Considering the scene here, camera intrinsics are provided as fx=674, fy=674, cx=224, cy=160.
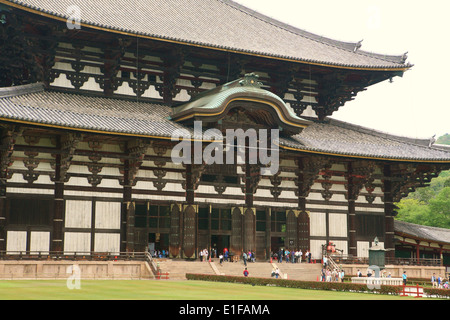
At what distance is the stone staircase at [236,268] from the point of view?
3878cm

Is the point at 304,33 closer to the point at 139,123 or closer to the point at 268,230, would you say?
the point at 268,230

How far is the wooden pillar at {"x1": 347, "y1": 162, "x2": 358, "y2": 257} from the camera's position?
157 feet

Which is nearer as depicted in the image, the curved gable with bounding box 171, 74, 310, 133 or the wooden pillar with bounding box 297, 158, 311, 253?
the curved gable with bounding box 171, 74, 310, 133

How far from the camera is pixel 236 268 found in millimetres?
41156

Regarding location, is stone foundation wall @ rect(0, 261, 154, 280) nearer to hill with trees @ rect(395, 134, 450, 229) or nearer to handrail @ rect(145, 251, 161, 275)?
handrail @ rect(145, 251, 161, 275)

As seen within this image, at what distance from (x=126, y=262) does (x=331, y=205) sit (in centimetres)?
1644

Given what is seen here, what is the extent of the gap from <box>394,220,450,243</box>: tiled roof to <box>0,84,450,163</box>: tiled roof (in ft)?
26.5

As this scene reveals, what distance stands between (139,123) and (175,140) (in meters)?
2.41

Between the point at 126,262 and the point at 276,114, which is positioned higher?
the point at 276,114

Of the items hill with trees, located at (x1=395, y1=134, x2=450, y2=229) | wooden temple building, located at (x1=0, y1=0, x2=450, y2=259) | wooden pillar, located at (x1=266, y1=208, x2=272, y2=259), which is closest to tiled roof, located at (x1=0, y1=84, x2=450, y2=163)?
wooden temple building, located at (x1=0, y1=0, x2=450, y2=259)

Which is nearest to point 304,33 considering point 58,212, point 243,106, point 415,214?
point 243,106

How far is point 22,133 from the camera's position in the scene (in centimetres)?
3716

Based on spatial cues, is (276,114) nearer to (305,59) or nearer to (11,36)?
(305,59)
